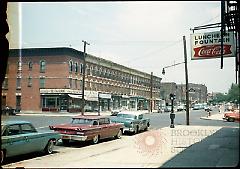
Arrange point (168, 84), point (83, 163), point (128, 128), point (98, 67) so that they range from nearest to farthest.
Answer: point (83, 163) → point (128, 128) → point (98, 67) → point (168, 84)

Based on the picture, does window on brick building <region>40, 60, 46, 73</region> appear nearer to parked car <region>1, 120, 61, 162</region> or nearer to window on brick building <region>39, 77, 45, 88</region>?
window on brick building <region>39, 77, 45, 88</region>

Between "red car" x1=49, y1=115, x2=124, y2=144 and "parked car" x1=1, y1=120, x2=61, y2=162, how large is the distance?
2.04 meters

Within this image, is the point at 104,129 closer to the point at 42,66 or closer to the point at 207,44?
the point at 207,44

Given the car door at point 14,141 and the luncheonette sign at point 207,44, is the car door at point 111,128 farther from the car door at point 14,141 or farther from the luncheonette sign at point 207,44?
the car door at point 14,141

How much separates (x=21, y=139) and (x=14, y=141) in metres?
0.38

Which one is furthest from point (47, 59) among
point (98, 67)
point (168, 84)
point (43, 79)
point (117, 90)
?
point (168, 84)

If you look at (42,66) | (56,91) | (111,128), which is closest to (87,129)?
(111,128)

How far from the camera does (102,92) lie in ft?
208

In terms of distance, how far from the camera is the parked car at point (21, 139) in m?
10.1

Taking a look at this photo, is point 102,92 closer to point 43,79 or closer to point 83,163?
point 43,79

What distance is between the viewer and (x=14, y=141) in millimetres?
10320

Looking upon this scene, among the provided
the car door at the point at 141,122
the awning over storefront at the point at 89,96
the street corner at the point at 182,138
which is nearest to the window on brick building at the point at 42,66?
the awning over storefront at the point at 89,96

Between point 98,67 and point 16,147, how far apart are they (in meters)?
51.1

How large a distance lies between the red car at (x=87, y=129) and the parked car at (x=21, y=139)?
6.68 ft
